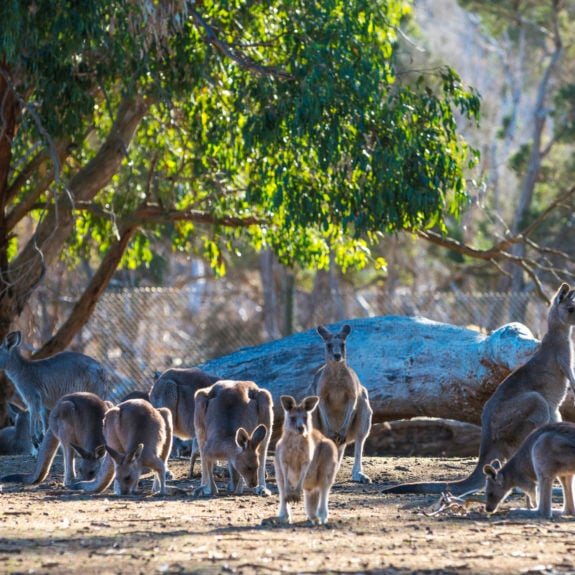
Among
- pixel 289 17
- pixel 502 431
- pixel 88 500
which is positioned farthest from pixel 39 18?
pixel 502 431

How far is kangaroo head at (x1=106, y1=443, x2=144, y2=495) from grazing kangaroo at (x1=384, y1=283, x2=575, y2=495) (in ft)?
6.10

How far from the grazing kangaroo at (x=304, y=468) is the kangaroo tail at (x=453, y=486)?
5.26 feet

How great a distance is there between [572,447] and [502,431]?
1634mm

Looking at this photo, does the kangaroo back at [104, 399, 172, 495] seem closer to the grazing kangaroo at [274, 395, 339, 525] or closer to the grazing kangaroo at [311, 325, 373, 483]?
the grazing kangaroo at [311, 325, 373, 483]

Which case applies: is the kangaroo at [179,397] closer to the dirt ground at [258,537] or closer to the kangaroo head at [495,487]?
the dirt ground at [258,537]

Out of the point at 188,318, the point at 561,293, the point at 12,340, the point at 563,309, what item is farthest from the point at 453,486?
Result: the point at 188,318

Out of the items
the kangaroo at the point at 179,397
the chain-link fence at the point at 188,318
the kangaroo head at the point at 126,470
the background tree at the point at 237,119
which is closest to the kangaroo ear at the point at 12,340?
the background tree at the point at 237,119

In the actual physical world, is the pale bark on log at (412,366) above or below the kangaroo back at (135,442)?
above

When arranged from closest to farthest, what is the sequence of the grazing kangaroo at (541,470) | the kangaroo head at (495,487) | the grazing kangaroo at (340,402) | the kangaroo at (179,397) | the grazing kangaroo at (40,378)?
1. the grazing kangaroo at (541,470)
2. the kangaroo head at (495,487)
3. the grazing kangaroo at (340,402)
4. the kangaroo at (179,397)
5. the grazing kangaroo at (40,378)

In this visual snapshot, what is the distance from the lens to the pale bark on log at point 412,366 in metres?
Answer: 12.0

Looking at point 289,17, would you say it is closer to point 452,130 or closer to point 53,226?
point 452,130

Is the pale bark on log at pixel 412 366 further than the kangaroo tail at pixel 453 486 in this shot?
Yes

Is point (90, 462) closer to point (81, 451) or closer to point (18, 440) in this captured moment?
point (81, 451)

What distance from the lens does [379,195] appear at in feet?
39.3
